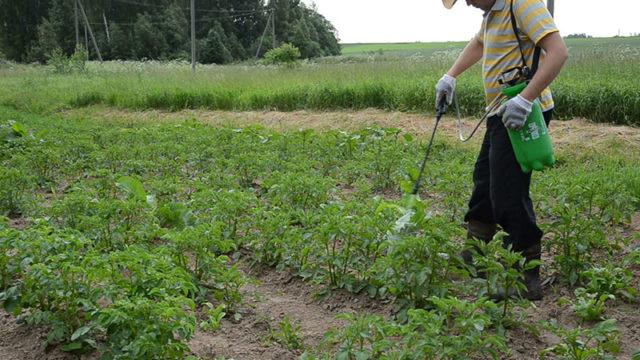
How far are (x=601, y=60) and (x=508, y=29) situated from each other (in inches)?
350

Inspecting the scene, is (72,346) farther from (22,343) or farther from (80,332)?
(22,343)

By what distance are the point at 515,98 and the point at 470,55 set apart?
95cm

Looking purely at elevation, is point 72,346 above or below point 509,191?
below

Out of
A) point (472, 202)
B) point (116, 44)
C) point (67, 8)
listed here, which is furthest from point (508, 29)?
point (67, 8)

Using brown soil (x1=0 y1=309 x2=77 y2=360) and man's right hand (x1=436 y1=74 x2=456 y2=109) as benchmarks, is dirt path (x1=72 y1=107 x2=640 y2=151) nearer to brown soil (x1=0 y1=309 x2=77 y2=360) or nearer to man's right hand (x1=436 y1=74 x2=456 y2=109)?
man's right hand (x1=436 y1=74 x2=456 y2=109)

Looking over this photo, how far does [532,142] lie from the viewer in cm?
345

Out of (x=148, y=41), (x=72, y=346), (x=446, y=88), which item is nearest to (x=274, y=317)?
(x=72, y=346)

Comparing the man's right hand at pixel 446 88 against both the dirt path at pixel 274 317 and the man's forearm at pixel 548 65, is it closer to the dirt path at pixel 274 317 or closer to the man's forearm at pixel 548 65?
the man's forearm at pixel 548 65

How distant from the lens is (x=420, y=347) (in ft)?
8.43

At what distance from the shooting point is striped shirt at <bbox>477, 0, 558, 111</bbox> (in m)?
3.35

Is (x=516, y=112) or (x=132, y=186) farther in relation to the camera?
(x=132, y=186)

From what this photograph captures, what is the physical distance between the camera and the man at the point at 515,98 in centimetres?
333

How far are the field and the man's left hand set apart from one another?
0.67 metres

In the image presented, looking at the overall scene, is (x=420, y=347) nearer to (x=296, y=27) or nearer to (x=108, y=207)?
(x=108, y=207)
